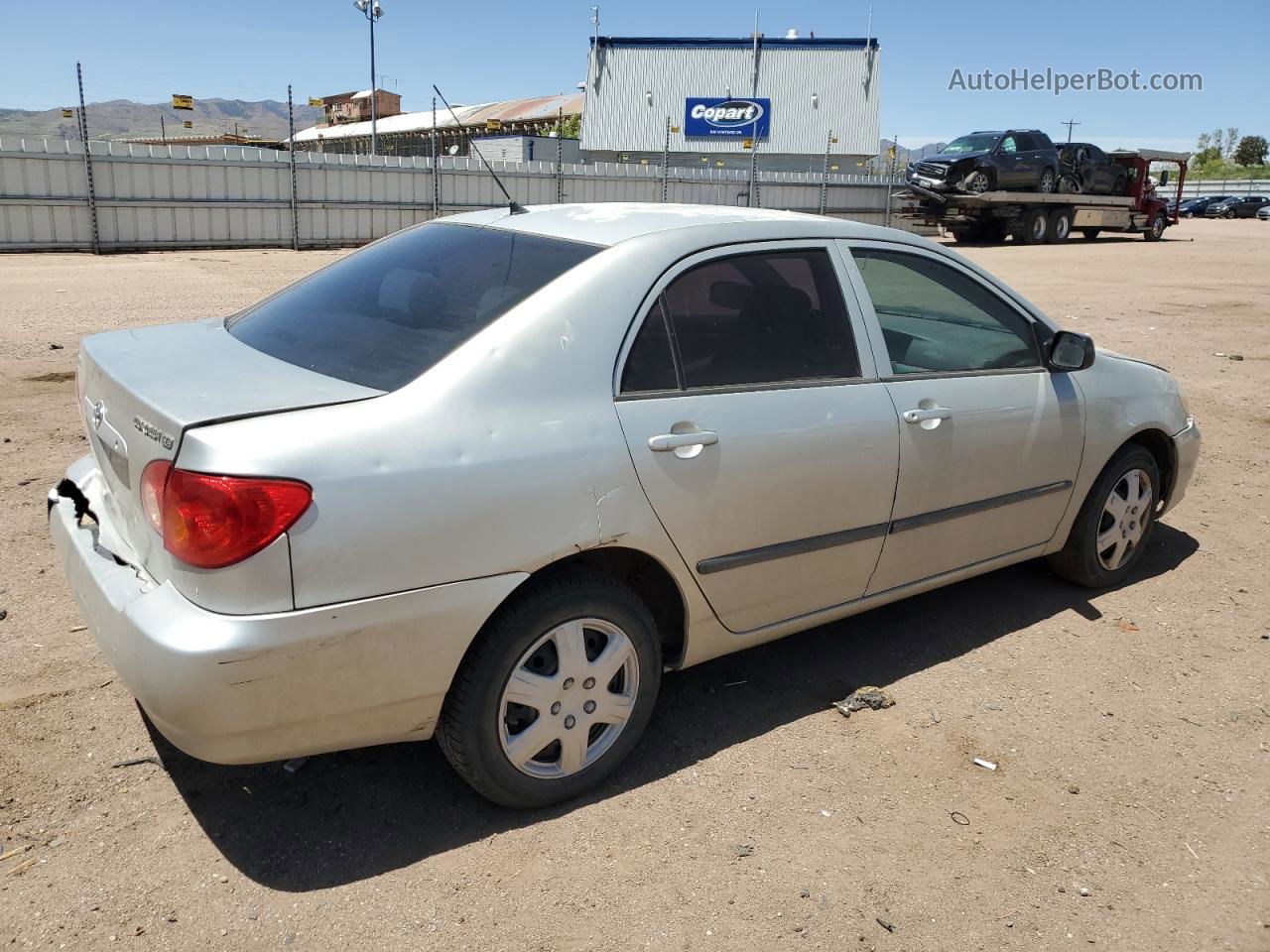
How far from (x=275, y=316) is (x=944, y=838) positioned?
251cm

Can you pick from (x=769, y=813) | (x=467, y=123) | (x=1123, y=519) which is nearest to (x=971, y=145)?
(x=1123, y=519)

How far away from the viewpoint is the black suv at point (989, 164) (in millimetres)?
25422

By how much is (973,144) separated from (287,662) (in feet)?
89.1

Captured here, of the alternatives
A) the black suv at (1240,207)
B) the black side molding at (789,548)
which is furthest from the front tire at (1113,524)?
the black suv at (1240,207)

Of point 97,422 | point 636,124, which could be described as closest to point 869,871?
point 97,422

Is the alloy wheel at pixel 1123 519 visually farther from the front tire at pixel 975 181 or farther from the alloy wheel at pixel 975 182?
the alloy wheel at pixel 975 182

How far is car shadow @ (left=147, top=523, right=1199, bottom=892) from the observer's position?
266cm

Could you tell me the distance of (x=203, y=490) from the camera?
7.44ft

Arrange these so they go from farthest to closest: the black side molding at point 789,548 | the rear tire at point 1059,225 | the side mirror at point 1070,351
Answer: the rear tire at point 1059,225
the side mirror at point 1070,351
the black side molding at point 789,548

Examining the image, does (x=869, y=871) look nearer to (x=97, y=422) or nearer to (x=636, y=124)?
(x=97, y=422)

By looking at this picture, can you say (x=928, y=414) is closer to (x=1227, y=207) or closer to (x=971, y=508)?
(x=971, y=508)

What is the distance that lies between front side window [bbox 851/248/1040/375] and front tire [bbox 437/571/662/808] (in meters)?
1.39

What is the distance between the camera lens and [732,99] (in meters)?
45.3

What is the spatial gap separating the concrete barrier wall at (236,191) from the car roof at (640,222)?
17235mm
